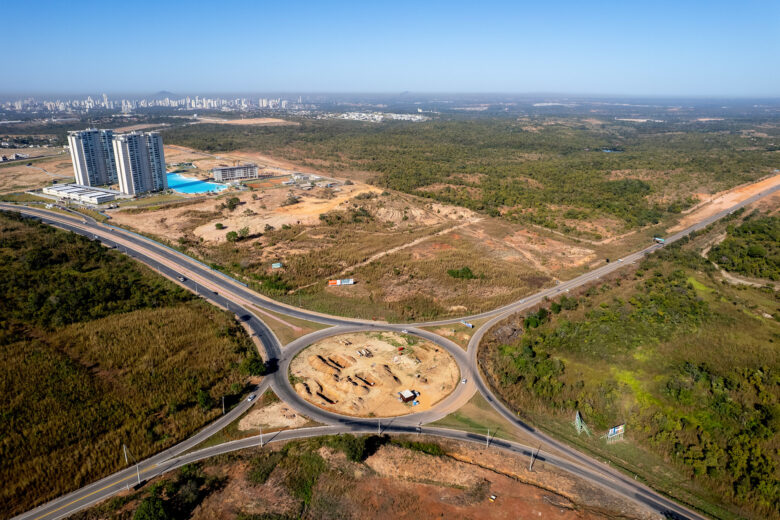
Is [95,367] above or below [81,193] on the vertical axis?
below

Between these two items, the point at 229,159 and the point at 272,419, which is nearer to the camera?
the point at 272,419

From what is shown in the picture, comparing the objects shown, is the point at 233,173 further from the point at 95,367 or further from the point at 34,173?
the point at 95,367

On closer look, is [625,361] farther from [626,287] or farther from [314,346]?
[314,346]

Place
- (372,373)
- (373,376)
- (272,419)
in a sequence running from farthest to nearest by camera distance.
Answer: (372,373) < (373,376) < (272,419)

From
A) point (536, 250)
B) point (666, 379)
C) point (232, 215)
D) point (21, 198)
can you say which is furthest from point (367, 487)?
point (21, 198)

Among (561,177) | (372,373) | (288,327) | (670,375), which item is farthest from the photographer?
(561,177)

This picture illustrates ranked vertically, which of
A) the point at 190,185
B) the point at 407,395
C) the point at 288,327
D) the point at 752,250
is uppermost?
the point at 190,185

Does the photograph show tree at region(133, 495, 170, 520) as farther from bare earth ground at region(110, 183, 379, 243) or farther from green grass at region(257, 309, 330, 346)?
bare earth ground at region(110, 183, 379, 243)
